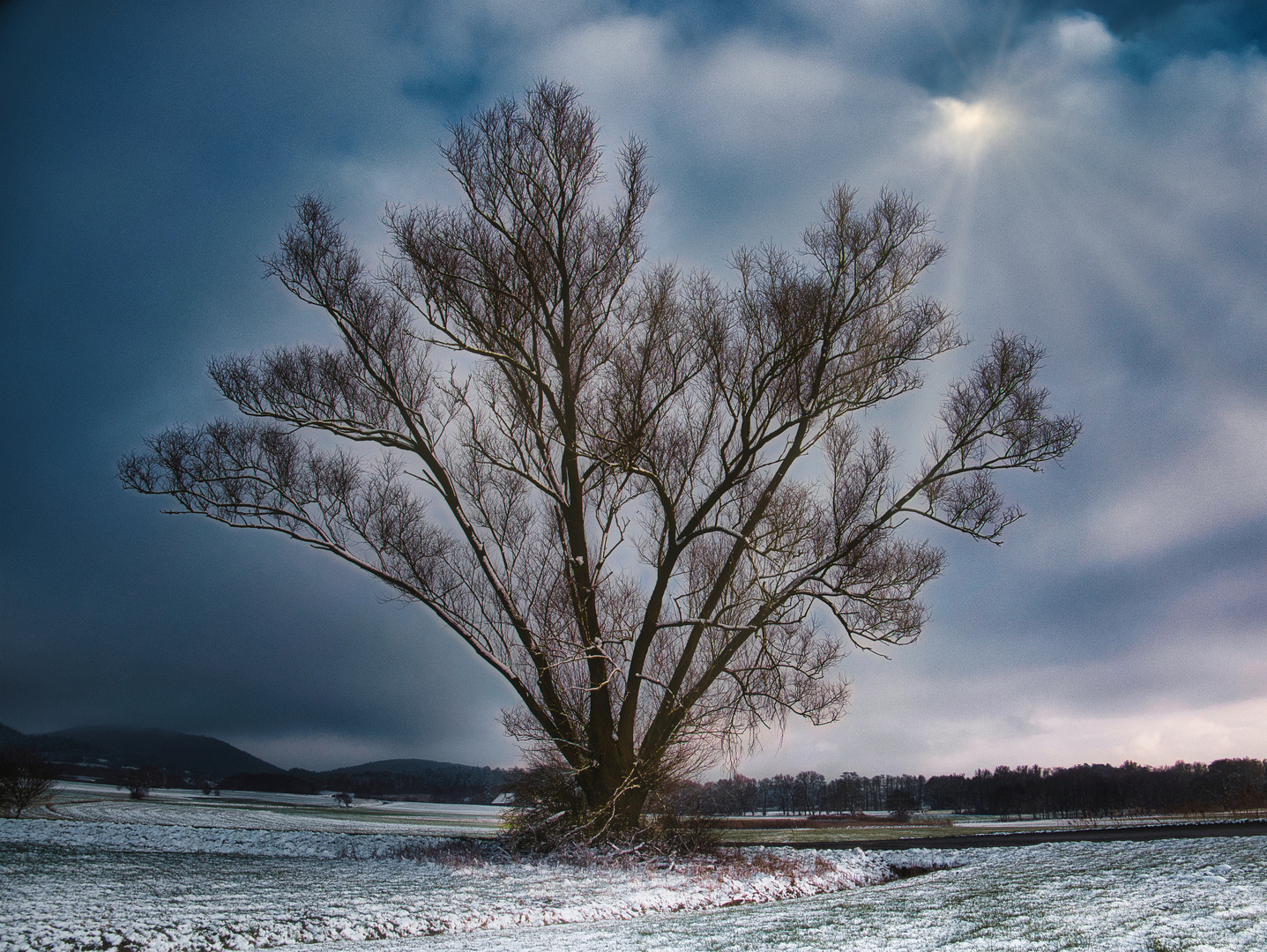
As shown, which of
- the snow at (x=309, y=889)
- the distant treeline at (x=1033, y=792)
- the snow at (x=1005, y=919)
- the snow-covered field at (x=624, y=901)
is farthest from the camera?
the distant treeline at (x=1033, y=792)

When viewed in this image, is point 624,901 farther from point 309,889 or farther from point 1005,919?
→ point 1005,919

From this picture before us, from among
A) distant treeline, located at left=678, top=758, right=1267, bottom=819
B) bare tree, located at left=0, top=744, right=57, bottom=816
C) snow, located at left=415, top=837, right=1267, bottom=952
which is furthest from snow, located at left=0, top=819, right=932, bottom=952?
distant treeline, located at left=678, top=758, right=1267, bottom=819

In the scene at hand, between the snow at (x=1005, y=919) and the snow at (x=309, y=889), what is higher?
the snow at (x=1005, y=919)

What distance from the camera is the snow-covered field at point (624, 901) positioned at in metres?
6.65

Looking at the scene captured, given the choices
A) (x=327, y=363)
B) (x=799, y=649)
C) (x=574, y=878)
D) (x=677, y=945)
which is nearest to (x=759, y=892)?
(x=574, y=878)

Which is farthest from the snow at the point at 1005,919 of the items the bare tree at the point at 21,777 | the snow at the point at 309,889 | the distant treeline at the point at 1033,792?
the distant treeline at the point at 1033,792

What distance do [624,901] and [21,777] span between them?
22.0 metres

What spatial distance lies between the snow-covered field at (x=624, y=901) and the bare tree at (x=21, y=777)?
8683 millimetres

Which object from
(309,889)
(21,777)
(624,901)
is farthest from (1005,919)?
(21,777)

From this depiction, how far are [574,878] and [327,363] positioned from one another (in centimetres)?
1104

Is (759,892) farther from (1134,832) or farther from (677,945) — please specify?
(1134,832)

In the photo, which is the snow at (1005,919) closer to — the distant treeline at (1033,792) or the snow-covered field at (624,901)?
the snow-covered field at (624,901)

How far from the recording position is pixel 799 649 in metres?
14.5

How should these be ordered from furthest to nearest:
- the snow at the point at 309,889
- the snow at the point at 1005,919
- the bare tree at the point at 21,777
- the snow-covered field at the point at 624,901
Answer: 1. the bare tree at the point at 21,777
2. the snow at the point at 309,889
3. the snow-covered field at the point at 624,901
4. the snow at the point at 1005,919
